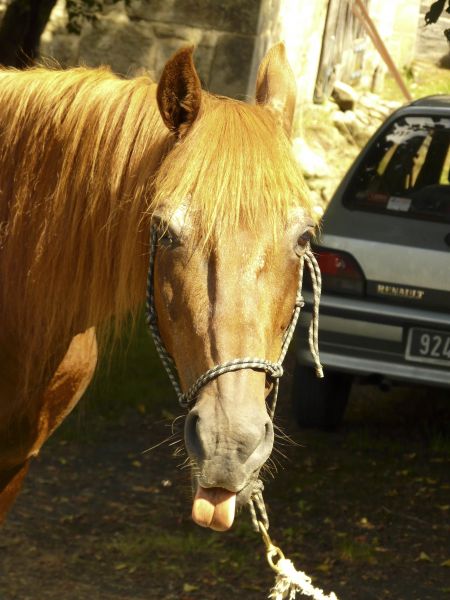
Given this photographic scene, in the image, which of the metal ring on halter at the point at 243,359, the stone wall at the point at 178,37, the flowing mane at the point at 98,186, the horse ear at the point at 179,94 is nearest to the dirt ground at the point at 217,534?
the flowing mane at the point at 98,186

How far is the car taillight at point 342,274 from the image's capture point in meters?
5.26

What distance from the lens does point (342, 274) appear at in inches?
208

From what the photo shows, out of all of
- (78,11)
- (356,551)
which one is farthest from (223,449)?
(78,11)

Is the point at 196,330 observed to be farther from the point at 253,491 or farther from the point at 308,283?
the point at 308,283

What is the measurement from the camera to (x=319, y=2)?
34.3ft

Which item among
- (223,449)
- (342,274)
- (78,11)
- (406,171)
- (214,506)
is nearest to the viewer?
(223,449)

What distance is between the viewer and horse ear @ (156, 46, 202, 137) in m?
2.53

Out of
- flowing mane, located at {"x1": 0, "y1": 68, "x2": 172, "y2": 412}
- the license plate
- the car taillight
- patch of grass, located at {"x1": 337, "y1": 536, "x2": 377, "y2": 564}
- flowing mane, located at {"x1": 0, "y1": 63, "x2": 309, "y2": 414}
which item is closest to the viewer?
flowing mane, located at {"x1": 0, "y1": 63, "x2": 309, "y2": 414}

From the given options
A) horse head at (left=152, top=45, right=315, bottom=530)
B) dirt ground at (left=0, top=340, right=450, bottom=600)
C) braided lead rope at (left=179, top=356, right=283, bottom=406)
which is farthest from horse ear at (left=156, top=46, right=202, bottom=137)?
dirt ground at (left=0, top=340, right=450, bottom=600)

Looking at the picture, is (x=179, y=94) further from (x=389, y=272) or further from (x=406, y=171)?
(x=406, y=171)

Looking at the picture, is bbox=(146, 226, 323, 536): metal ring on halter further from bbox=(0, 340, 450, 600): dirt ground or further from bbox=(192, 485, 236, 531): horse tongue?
bbox=(0, 340, 450, 600): dirt ground

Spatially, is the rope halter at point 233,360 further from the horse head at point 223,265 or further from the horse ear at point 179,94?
the horse ear at point 179,94

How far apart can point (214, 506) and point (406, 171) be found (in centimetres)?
369

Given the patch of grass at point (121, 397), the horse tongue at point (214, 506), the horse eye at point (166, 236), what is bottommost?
the patch of grass at point (121, 397)
